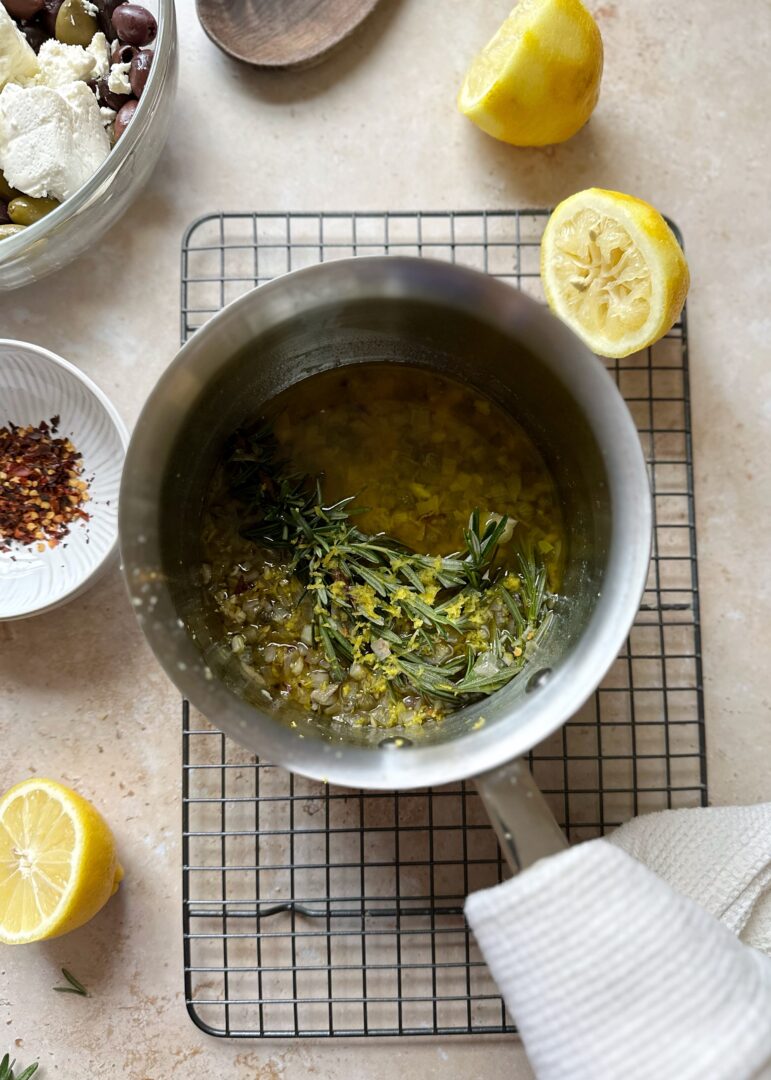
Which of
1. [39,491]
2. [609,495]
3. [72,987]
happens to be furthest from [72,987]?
[609,495]

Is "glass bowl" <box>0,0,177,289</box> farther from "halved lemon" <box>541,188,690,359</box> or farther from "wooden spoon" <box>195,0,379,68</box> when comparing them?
"halved lemon" <box>541,188,690,359</box>

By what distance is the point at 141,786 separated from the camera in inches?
51.4

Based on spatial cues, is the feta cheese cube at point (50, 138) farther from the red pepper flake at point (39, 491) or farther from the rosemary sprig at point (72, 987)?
the rosemary sprig at point (72, 987)

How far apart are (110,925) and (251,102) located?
1.22m

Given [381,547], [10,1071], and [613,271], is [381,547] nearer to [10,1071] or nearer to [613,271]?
[613,271]

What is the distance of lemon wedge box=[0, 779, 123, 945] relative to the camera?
1.17 metres

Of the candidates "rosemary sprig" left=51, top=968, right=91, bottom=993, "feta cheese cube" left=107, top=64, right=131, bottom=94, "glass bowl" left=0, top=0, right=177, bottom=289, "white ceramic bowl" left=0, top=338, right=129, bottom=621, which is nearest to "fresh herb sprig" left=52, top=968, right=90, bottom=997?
"rosemary sprig" left=51, top=968, right=91, bottom=993

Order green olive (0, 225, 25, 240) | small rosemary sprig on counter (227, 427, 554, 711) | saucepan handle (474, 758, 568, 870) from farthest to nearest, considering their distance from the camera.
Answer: green olive (0, 225, 25, 240) < small rosemary sprig on counter (227, 427, 554, 711) < saucepan handle (474, 758, 568, 870)

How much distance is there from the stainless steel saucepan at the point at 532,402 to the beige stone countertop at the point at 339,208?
34 centimetres

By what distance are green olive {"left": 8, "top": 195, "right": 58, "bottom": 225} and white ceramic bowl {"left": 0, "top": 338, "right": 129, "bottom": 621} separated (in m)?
0.17

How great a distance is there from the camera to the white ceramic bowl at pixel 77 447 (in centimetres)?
125

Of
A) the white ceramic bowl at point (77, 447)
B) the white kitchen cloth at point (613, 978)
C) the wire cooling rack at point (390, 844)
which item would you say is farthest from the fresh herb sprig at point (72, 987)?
the white kitchen cloth at point (613, 978)

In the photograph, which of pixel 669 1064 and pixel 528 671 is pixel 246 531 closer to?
pixel 528 671

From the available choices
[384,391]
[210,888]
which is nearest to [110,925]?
[210,888]
